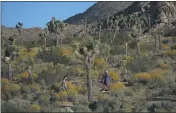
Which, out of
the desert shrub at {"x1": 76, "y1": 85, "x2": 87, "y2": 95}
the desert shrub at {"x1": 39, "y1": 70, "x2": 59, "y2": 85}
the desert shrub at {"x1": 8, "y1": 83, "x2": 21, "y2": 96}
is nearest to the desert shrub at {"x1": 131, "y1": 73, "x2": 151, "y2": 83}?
the desert shrub at {"x1": 76, "y1": 85, "x2": 87, "y2": 95}

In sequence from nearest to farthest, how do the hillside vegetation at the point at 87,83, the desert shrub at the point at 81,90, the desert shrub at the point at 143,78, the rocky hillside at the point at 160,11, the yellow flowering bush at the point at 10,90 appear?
1. the hillside vegetation at the point at 87,83
2. the yellow flowering bush at the point at 10,90
3. the desert shrub at the point at 81,90
4. the desert shrub at the point at 143,78
5. the rocky hillside at the point at 160,11

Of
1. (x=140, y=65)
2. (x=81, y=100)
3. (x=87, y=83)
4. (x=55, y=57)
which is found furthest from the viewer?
(x=55, y=57)

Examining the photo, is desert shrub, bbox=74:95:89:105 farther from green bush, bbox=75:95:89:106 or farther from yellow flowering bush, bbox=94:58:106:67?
yellow flowering bush, bbox=94:58:106:67

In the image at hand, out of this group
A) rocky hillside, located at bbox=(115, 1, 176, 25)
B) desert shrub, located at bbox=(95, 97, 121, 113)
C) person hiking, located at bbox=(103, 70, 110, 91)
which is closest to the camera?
desert shrub, located at bbox=(95, 97, 121, 113)

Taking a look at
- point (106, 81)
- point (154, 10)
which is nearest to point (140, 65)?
point (106, 81)

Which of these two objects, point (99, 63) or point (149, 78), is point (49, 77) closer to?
point (149, 78)

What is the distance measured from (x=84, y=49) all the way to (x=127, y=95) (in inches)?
123

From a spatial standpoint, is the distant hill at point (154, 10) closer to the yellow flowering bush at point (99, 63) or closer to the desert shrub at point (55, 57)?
the desert shrub at point (55, 57)

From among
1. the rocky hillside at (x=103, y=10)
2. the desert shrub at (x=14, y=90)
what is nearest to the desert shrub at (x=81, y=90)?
the desert shrub at (x=14, y=90)

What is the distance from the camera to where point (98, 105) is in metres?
16.6

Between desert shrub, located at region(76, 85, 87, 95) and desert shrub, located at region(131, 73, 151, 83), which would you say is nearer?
desert shrub, located at region(76, 85, 87, 95)

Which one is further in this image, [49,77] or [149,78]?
[49,77]

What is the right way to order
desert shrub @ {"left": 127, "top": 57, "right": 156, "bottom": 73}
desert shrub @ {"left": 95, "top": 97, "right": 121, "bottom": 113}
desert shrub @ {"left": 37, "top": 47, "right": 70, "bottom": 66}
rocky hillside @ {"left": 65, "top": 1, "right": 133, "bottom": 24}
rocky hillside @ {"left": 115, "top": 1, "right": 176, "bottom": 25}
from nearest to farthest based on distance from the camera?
desert shrub @ {"left": 95, "top": 97, "right": 121, "bottom": 113} < desert shrub @ {"left": 127, "top": 57, "right": 156, "bottom": 73} < desert shrub @ {"left": 37, "top": 47, "right": 70, "bottom": 66} < rocky hillside @ {"left": 115, "top": 1, "right": 176, "bottom": 25} < rocky hillside @ {"left": 65, "top": 1, "right": 133, "bottom": 24}

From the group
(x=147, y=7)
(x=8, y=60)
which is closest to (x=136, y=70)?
(x=8, y=60)
